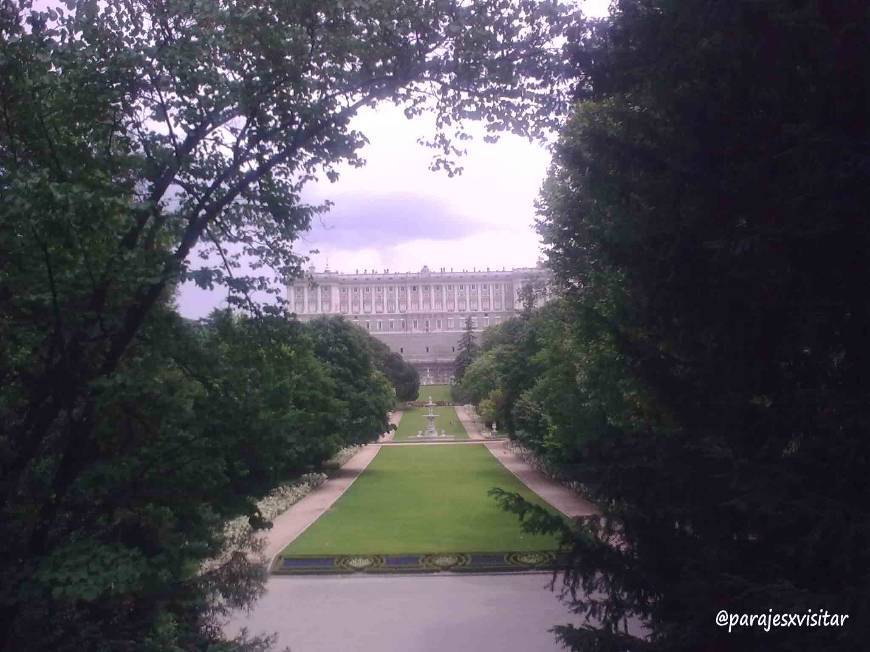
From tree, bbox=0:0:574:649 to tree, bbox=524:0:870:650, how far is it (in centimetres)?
118

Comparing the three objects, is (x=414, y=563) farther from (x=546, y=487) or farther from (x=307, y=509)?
(x=546, y=487)

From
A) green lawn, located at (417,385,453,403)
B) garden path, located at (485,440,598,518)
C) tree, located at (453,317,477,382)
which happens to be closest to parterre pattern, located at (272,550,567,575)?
garden path, located at (485,440,598,518)

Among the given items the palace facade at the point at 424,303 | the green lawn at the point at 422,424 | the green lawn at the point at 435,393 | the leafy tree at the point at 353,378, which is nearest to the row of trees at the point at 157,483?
the leafy tree at the point at 353,378

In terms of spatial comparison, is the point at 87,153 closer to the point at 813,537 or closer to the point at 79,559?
the point at 79,559

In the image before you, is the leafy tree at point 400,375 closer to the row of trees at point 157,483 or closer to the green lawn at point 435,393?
the green lawn at point 435,393

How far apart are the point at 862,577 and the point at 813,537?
25 centimetres

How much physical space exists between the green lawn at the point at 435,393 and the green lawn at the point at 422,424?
7.43m

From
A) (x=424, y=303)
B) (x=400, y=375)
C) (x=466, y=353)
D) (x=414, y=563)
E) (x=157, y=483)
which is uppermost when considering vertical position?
(x=424, y=303)

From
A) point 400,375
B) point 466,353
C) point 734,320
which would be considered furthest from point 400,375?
point 734,320

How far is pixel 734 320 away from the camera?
3.69m

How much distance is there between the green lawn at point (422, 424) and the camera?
39938mm

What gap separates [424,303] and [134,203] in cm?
8217

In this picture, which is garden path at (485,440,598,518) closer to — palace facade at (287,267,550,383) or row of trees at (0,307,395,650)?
row of trees at (0,307,395,650)

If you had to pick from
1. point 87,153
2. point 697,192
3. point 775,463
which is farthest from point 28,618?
point 697,192
